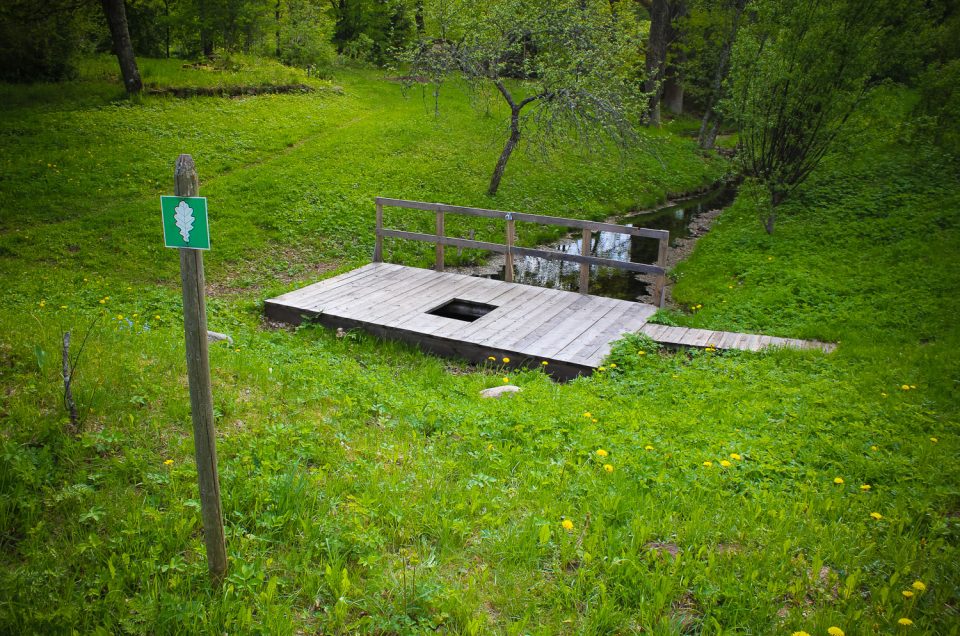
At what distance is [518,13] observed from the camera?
644 inches

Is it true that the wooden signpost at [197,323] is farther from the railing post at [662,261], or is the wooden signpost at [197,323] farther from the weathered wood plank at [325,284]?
the railing post at [662,261]

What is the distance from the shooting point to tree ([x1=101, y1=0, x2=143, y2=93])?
18.8m

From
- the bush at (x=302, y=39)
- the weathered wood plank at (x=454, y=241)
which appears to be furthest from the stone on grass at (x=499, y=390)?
the bush at (x=302, y=39)

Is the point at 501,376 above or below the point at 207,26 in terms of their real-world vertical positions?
below

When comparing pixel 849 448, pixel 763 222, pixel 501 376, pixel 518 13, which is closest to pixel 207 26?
pixel 518 13

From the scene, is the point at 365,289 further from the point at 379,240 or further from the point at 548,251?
the point at 548,251

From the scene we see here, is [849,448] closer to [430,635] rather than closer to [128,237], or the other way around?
[430,635]

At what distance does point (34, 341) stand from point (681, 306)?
395 inches

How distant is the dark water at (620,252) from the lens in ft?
45.7

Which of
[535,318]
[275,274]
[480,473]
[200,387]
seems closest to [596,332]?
[535,318]

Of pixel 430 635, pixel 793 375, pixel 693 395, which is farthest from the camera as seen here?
pixel 793 375

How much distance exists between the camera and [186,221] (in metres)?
3.10

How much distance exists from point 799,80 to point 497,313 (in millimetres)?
8767

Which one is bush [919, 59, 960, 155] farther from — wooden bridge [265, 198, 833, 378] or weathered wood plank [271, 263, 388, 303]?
weathered wood plank [271, 263, 388, 303]
